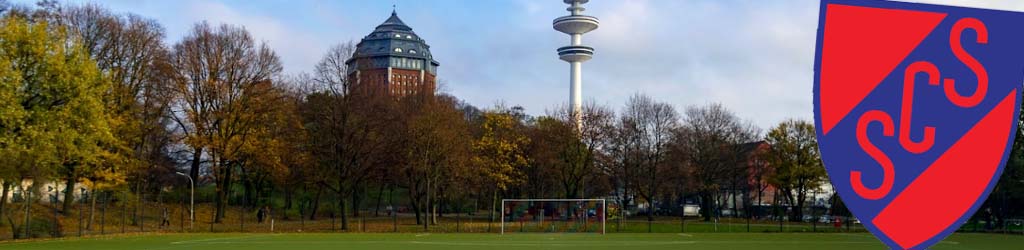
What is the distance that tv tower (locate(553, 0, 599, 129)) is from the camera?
108m

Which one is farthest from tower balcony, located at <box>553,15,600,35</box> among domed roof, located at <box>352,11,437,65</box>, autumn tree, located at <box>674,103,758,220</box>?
autumn tree, located at <box>674,103,758,220</box>

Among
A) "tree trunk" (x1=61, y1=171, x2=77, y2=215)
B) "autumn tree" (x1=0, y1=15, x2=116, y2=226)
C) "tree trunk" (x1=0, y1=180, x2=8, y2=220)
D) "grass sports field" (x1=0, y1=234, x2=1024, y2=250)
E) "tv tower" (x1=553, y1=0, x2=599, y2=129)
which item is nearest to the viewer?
"grass sports field" (x1=0, y1=234, x2=1024, y2=250)

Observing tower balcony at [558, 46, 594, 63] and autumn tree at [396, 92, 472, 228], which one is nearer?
autumn tree at [396, 92, 472, 228]

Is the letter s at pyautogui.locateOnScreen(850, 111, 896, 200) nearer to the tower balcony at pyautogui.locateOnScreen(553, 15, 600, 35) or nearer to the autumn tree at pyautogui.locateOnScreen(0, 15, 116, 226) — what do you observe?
the autumn tree at pyautogui.locateOnScreen(0, 15, 116, 226)

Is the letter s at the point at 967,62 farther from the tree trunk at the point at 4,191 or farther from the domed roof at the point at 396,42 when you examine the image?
the domed roof at the point at 396,42

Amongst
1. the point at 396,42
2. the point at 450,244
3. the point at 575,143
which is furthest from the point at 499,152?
the point at 396,42

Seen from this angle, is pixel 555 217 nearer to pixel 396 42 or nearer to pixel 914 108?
pixel 914 108

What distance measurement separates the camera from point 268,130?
43562 mm

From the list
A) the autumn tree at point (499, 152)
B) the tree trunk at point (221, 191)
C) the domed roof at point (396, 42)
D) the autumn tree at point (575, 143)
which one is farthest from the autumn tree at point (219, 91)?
the domed roof at point (396, 42)

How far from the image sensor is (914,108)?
16.2 ft

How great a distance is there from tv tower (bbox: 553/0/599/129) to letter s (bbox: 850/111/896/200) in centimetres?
10074

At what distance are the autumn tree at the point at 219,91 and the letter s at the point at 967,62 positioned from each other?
39821mm

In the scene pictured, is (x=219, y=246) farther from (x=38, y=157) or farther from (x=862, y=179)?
(x=862, y=179)

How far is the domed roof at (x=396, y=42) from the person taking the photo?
11181cm
